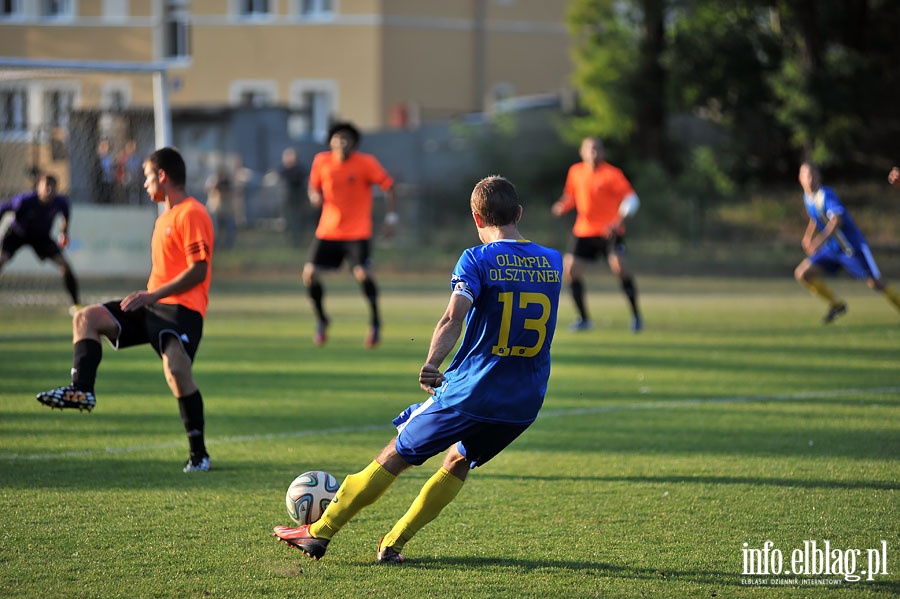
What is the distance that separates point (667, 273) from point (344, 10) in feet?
58.7

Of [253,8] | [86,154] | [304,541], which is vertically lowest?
[304,541]

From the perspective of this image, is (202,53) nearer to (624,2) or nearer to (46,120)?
(624,2)

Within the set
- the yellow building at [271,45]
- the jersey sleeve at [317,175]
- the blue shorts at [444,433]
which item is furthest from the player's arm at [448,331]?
the yellow building at [271,45]

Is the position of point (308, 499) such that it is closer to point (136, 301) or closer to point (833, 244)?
point (136, 301)

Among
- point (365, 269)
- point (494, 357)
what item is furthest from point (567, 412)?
point (365, 269)

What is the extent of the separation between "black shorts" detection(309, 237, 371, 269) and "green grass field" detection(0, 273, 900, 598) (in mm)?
1036

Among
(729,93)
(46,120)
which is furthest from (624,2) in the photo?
(46,120)

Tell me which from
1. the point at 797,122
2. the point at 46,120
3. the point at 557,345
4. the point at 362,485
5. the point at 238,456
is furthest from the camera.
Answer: the point at 797,122

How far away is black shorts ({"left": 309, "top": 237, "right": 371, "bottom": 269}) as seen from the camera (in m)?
13.4

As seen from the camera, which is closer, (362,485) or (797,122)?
(362,485)

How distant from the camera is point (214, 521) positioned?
19.9 feet

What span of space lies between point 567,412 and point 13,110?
1550cm

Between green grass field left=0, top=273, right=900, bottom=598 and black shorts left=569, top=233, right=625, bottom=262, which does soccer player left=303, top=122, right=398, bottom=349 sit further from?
black shorts left=569, top=233, right=625, bottom=262

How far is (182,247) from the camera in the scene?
7.17 metres
